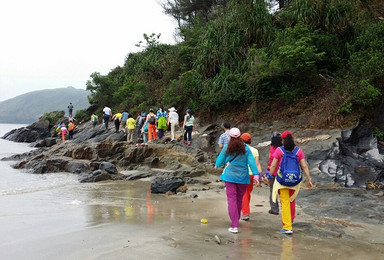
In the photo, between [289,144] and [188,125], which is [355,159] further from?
[188,125]

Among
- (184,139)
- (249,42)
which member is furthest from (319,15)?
(184,139)

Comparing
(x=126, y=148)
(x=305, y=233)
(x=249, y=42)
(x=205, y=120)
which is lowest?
(x=305, y=233)

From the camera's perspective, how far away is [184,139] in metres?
15.5

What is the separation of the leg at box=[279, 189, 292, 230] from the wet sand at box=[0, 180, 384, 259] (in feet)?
0.56

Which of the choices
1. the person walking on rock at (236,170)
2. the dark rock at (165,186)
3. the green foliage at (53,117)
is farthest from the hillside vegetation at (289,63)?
the green foliage at (53,117)

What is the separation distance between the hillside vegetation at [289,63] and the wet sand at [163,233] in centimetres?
736

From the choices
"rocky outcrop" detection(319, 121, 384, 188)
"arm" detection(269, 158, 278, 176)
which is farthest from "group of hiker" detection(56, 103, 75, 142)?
"arm" detection(269, 158, 278, 176)

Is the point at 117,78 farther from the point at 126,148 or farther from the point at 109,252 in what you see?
the point at 109,252

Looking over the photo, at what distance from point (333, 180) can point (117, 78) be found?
83.6 feet

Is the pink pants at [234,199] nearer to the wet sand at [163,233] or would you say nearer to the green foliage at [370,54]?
the wet sand at [163,233]

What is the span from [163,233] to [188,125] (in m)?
10.1

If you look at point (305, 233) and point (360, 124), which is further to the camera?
point (360, 124)

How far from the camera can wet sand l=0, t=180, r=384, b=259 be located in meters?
3.88

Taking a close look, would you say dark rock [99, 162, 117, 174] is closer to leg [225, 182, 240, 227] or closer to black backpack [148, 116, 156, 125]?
black backpack [148, 116, 156, 125]
